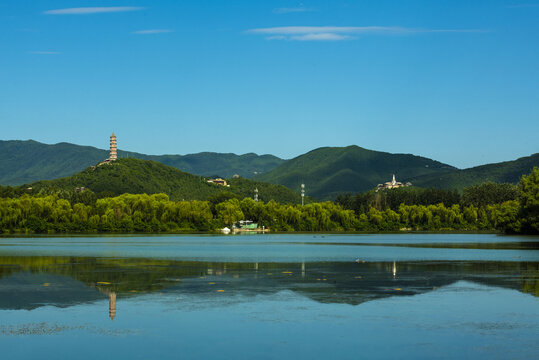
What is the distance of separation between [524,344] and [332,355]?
5661 mm

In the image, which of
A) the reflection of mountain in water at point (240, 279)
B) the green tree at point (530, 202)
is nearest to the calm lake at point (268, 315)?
the reflection of mountain in water at point (240, 279)

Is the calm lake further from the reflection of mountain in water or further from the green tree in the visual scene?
the green tree

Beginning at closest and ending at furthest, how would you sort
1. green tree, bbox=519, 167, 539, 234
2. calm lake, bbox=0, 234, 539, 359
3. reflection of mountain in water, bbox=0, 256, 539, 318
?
calm lake, bbox=0, 234, 539, 359, reflection of mountain in water, bbox=0, 256, 539, 318, green tree, bbox=519, 167, 539, 234

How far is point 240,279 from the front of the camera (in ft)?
122

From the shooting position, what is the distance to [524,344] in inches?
744

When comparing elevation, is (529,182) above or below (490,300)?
above

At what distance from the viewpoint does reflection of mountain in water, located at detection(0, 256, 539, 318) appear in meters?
29.6

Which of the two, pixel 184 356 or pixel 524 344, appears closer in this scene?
pixel 184 356

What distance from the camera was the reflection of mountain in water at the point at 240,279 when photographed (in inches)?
1165

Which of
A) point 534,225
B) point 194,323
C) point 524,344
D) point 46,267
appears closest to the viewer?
point 524,344

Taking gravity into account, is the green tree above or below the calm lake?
above

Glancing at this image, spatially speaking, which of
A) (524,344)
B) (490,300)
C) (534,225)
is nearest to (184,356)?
(524,344)

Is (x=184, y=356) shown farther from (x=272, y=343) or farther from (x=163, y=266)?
(x=163, y=266)

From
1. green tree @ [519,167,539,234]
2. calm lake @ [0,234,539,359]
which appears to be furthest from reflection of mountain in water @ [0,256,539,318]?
green tree @ [519,167,539,234]
